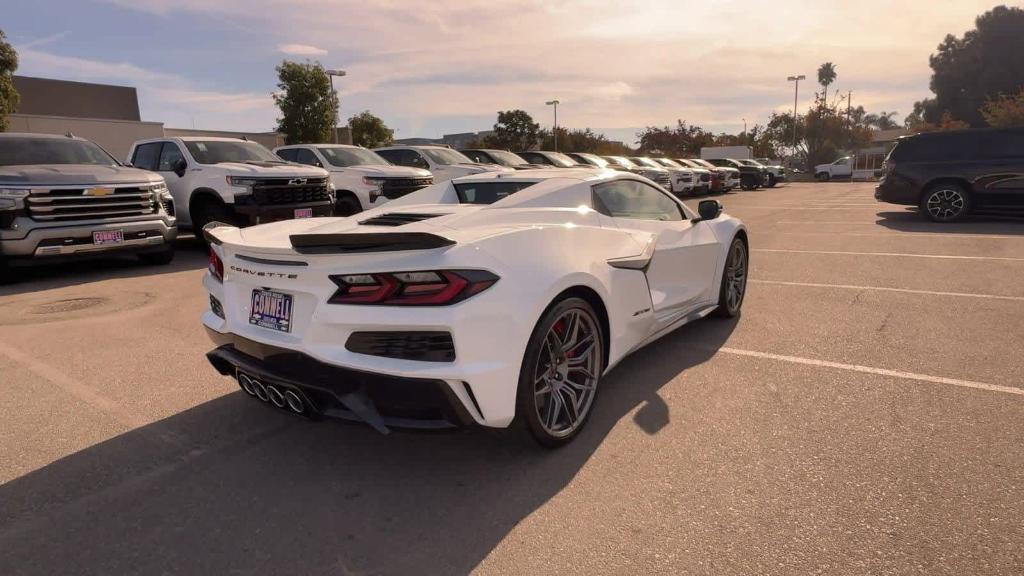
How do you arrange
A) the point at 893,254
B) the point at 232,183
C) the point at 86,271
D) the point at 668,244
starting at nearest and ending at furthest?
the point at 668,244 → the point at 86,271 → the point at 893,254 → the point at 232,183

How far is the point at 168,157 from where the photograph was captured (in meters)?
9.91

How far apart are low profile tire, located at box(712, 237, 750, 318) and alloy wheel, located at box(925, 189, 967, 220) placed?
9.42 m

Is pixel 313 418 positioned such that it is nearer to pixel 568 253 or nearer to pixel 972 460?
pixel 568 253

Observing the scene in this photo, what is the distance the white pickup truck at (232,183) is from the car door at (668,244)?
21.0 ft

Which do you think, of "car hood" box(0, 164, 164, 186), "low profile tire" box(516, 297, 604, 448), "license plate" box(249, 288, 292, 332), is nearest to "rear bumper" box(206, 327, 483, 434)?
"license plate" box(249, 288, 292, 332)

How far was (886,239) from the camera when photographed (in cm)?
1009

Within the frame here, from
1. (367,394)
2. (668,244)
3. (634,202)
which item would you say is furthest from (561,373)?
(634,202)

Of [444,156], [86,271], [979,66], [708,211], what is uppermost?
[979,66]

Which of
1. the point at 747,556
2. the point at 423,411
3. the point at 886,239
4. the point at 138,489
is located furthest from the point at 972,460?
the point at 886,239

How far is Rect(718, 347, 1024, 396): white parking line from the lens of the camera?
359cm

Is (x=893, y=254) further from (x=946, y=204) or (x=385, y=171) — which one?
(x=385, y=171)

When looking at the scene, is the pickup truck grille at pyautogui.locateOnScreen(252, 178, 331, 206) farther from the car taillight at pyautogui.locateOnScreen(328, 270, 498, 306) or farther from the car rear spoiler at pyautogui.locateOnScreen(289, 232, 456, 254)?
the car taillight at pyautogui.locateOnScreen(328, 270, 498, 306)

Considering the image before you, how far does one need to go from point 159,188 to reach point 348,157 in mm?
4388

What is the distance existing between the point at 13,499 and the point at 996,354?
5.81 m
